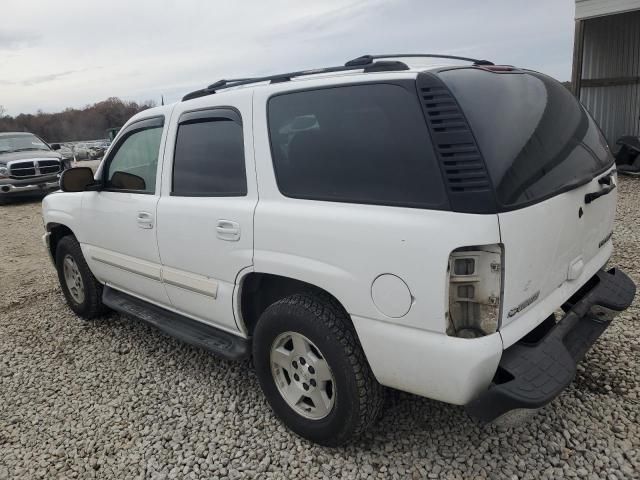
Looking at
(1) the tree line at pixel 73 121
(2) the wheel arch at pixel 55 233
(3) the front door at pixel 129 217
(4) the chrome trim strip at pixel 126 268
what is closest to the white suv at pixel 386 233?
(3) the front door at pixel 129 217

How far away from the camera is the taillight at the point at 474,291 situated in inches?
77.0

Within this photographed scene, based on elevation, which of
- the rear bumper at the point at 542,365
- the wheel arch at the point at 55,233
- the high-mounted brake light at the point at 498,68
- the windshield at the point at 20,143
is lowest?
the rear bumper at the point at 542,365

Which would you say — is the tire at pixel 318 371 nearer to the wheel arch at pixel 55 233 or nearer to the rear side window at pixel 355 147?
the rear side window at pixel 355 147

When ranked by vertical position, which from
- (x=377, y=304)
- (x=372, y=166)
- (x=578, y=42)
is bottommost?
(x=377, y=304)

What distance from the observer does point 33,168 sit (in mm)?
12523

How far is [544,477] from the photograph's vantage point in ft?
7.61

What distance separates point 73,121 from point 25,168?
1659 inches

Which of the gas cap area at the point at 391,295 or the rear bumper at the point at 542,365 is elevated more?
the gas cap area at the point at 391,295

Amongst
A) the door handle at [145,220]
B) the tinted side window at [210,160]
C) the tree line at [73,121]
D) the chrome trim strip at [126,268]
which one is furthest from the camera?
the tree line at [73,121]

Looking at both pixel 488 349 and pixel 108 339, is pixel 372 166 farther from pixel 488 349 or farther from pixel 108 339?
pixel 108 339

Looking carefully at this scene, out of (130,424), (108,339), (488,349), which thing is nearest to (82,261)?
(108,339)

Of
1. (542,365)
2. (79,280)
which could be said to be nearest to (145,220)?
(79,280)

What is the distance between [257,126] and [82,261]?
2522 millimetres

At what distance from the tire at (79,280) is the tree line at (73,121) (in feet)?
142
